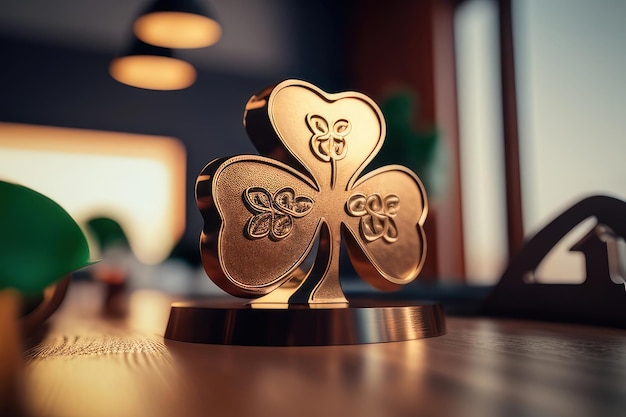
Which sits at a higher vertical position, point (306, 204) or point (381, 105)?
point (381, 105)

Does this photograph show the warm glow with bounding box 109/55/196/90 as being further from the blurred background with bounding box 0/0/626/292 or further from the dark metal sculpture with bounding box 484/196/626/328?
the dark metal sculpture with bounding box 484/196/626/328

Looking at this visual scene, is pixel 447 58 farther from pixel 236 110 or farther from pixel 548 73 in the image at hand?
pixel 236 110

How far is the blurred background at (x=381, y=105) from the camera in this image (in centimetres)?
346

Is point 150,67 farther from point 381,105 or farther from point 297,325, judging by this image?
point 297,325

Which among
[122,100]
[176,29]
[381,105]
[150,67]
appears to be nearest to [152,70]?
[150,67]

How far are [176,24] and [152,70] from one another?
1.18 feet

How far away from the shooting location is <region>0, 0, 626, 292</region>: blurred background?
346 centimetres

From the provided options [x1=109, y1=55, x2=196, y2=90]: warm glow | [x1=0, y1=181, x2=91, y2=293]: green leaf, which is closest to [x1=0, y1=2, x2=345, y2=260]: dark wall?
[x1=109, y1=55, x2=196, y2=90]: warm glow

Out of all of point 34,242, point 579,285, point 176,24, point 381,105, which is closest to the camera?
point 34,242

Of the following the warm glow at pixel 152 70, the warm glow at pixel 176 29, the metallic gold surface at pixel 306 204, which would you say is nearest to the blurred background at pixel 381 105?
the warm glow at pixel 152 70

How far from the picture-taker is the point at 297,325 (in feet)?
1.92

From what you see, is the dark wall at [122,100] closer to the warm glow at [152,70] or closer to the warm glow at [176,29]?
the warm glow at [152,70]

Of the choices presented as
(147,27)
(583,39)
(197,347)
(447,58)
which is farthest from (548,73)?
(197,347)

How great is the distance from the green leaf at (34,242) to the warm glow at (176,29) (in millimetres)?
2404
